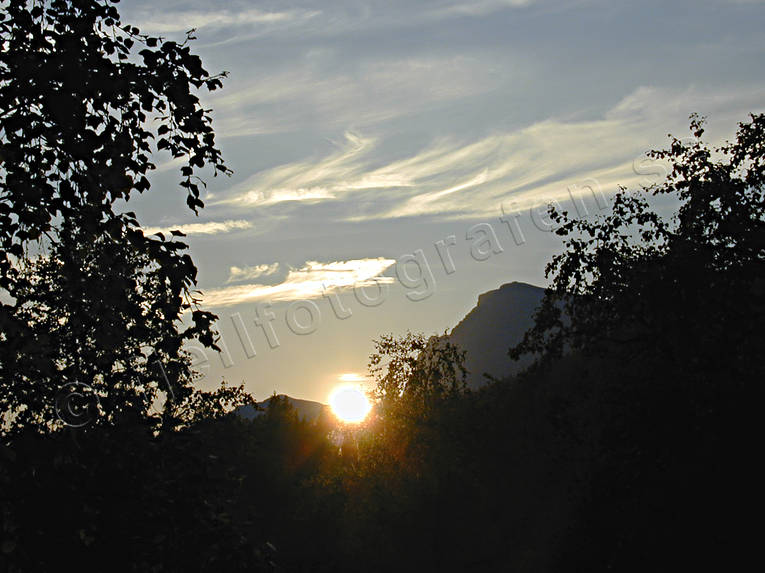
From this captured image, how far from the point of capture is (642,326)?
18.5m

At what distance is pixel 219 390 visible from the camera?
107 feet

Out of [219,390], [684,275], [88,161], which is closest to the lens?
[88,161]

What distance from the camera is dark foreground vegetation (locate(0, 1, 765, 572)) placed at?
6922mm

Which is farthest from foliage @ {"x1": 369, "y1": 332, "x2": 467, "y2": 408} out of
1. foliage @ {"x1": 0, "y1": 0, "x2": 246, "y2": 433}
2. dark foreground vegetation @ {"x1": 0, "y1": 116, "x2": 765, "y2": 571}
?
foliage @ {"x1": 0, "y1": 0, "x2": 246, "y2": 433}

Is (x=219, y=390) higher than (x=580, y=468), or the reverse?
(x=219, y=390)

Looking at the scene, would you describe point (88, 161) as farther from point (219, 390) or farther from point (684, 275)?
point (219, 390)

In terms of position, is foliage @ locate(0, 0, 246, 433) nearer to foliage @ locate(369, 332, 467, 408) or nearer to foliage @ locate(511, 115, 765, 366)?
foliage @ locate(511, 115, 765, 366)

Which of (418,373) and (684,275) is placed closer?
(684,275)

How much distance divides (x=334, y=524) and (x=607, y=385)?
31920 mm

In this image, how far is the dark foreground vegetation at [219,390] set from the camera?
6.92 m

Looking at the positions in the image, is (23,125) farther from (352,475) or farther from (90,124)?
(352,475)

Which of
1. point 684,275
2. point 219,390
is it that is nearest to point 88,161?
point 684,275

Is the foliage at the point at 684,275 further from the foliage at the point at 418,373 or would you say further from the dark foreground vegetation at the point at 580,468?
the foliage at the point at 418,373

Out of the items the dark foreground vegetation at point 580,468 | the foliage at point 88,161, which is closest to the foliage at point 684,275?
the dark foreground vegetation at point 580,468
